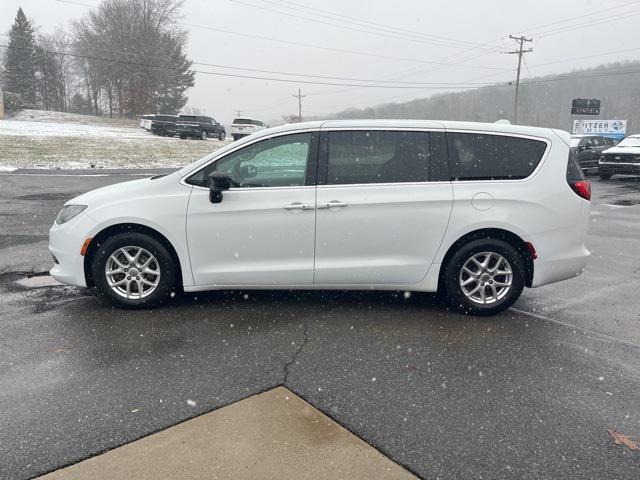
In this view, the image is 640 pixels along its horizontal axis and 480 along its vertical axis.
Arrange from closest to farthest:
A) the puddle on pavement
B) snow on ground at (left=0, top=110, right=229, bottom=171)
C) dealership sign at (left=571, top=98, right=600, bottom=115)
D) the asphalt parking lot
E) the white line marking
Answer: the asphalt parking lot, the white line marking, the puddle on pavement, snow on ground at (left=0, top=110, right=229, bottom=171), dealership sign at (left=571, top=98, right=600, bottom=115)

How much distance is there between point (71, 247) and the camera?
175 inches

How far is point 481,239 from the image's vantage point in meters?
4.50

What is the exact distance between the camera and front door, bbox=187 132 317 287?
4363 millimetres

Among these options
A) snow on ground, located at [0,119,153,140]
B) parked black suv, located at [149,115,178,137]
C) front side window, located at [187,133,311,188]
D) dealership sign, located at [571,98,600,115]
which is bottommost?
front side window, located at [187,133,311,188]

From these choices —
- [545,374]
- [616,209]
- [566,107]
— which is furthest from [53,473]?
[566,107]

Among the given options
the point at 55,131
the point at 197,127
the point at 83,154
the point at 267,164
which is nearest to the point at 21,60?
the point at 55,131

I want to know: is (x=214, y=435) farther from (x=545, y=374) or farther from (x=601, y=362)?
(x=601, y=362)

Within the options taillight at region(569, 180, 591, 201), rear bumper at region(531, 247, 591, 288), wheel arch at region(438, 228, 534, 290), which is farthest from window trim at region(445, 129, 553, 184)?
rear bumper at region(531, 247, 591, 288)

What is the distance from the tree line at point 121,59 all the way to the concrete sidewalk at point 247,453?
55700mm

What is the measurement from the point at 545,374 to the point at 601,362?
550 mm

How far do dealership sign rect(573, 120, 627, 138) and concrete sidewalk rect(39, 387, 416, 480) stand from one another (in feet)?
157

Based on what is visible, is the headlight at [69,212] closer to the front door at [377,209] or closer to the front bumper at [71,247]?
the front bumper at [71,247]

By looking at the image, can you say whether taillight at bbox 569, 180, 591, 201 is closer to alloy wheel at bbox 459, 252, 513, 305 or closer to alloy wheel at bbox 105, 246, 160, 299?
alloy wheel at bbox 459, 252, 513, 305

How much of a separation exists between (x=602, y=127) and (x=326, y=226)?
5037 cm
